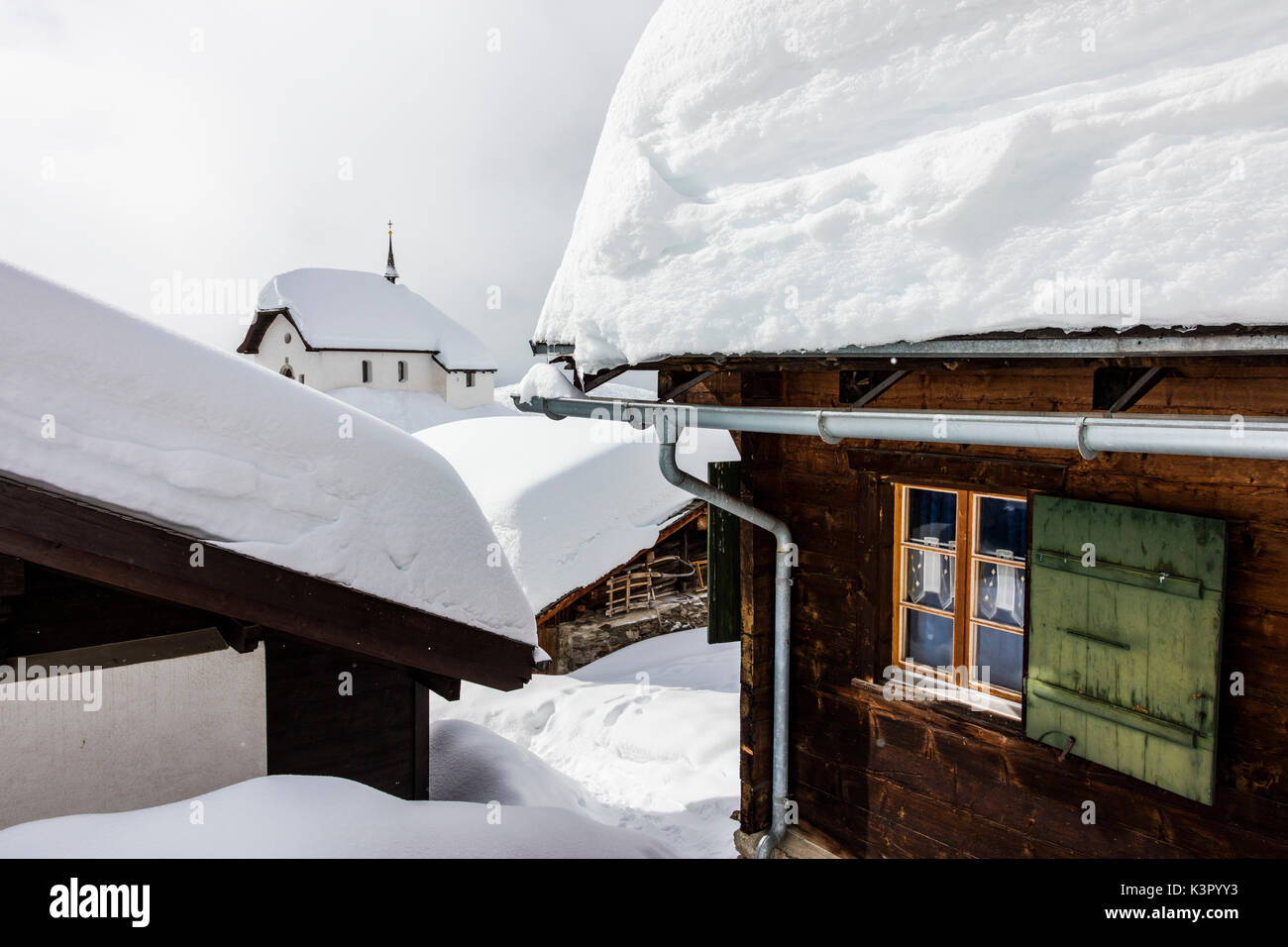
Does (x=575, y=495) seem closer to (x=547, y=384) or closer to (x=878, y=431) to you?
(x=547, y=384)

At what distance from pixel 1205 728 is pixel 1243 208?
77.0 inches

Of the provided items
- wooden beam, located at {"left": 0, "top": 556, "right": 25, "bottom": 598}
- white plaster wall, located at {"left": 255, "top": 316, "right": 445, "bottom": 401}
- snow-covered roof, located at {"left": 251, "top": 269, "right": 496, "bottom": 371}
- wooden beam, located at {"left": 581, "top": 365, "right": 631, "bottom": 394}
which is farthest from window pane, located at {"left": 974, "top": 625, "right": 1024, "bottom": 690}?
snow-covered roof, located at {"left": 251, "top": 269, "right": 496, "bottom": 371}

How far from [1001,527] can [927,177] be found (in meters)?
1.79

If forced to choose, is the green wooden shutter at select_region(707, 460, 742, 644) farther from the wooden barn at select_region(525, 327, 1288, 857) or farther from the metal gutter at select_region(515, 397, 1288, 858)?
the metal gutter at select_region(515, 397, 1288, 858)

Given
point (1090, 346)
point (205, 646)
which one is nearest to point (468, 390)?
point (205, 646)

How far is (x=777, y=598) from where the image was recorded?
4.59m

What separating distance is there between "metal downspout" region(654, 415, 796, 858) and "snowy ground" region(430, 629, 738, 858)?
4.26 ft

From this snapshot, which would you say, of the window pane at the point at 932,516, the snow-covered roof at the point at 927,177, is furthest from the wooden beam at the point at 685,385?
the window pane at the point at 932,516

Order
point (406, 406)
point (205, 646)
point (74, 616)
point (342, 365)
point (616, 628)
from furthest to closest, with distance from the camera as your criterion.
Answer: point (406, 406) → point (342, 365) → point (616, 628) → point (205, 646) → point (74, 616)

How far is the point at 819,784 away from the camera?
4.66 meters
